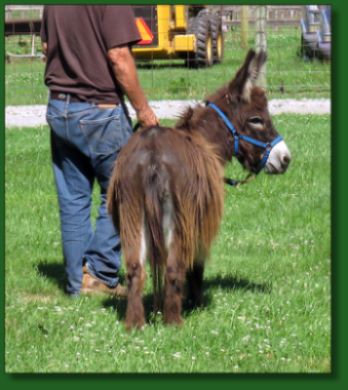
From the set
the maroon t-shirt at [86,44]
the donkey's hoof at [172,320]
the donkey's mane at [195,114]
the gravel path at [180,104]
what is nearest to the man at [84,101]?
the maroon t-shirt at [86,44]

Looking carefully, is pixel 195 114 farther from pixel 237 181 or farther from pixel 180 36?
pixel 180 36

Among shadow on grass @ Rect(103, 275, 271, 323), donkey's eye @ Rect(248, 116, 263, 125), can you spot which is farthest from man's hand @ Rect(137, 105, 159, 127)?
shadow on grass @ Rect(103, 275, 271, 323)

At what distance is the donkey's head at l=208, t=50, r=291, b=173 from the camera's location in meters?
5.87

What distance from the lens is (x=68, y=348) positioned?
5.39 m

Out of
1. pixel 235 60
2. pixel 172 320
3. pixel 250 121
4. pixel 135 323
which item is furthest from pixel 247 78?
pixel 235 60

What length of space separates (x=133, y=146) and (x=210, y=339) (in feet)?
4.53

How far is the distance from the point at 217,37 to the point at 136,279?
489 centimetres

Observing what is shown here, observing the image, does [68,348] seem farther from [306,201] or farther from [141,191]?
[306,201]

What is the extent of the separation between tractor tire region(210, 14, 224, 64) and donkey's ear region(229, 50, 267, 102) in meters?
2.49

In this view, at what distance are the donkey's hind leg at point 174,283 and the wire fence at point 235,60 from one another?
185cm

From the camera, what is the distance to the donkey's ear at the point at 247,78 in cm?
575

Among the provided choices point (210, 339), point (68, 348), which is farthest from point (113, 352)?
point (210, 339)

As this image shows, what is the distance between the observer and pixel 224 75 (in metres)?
8.58

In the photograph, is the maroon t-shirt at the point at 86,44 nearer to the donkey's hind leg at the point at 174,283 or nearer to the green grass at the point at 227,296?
the donkey's hind leg at the point at 174,283
